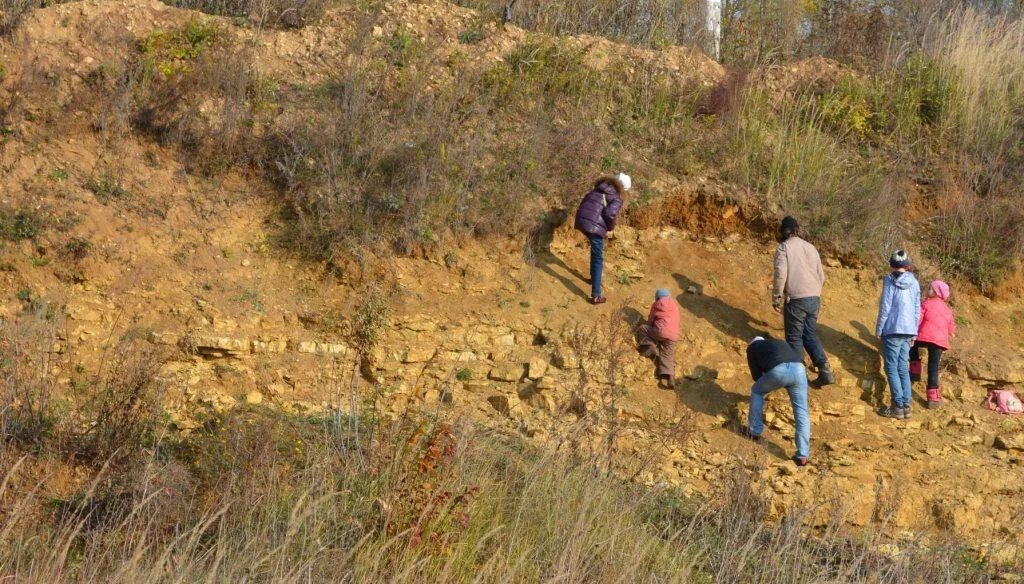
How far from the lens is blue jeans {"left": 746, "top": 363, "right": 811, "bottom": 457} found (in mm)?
8875

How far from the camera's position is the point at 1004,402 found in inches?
403

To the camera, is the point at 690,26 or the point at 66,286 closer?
the point at 66,286

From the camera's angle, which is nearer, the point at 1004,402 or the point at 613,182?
the point at 1004,402

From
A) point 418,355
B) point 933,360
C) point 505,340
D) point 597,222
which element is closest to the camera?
point 418,355

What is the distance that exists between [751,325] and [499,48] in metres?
5.14

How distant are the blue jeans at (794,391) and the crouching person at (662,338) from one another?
3.21 feet

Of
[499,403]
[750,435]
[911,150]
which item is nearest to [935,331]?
[750,435]

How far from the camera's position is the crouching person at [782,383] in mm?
8883

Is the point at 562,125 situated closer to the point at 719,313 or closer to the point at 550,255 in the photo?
the point at 550,255

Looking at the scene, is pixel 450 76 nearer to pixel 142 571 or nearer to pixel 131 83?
pixel 131 83

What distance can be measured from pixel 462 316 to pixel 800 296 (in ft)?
11.5

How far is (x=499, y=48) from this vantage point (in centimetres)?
1309

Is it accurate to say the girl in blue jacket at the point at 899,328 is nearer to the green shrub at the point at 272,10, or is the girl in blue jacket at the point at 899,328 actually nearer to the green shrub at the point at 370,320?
the green shrub at the point at 370,320

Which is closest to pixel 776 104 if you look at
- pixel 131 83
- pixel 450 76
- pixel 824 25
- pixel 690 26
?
pixel 690 26
